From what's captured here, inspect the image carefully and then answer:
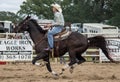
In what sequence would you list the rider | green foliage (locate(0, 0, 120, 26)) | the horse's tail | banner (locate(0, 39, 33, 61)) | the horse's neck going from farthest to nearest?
green foliage (locate(0, 0, 120, 26)) → banner (locate(0, 39, 33, 61)) → the horse's tail → the horse's neck → the rider

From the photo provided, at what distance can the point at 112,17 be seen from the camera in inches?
2576

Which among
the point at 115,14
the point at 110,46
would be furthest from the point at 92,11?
the point at 110,46

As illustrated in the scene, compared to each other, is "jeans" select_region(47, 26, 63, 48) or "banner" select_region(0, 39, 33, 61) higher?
"jeans" select_region(47, 26, 63, 48)

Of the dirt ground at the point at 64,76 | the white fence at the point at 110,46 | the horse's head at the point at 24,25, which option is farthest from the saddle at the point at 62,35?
the white fence at the point at 110,46

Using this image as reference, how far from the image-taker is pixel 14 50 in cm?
2055

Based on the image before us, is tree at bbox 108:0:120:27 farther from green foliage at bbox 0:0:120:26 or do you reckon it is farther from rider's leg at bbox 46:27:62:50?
rider's leg at bbox 46:27:62:50

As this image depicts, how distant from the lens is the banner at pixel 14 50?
Answer: 20.6m

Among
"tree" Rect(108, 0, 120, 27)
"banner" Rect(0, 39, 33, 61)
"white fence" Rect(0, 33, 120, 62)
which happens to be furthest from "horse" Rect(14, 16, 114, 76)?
"tree" Rect(108, 0, 120, 27)

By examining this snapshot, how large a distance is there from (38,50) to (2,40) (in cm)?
764

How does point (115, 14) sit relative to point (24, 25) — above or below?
below

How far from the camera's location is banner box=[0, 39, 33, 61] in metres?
20.6

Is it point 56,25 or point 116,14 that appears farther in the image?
point 116,14

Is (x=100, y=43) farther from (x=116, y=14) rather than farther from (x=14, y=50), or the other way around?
(x=116, y=14)

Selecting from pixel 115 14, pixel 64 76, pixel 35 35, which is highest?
pixel 35 35
